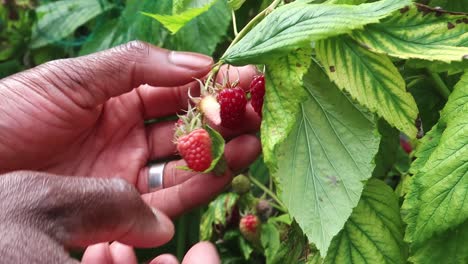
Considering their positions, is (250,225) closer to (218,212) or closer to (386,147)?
(218,212)

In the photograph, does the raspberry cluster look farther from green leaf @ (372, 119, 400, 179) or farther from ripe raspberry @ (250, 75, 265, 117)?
green leaf @ (372, 119, 400, 179)

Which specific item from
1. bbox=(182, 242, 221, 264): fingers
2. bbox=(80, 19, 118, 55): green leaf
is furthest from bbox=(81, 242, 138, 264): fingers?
bbox=(80, 19, 118, 55): green leaf

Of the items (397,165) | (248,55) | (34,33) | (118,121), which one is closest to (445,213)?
(248,55)

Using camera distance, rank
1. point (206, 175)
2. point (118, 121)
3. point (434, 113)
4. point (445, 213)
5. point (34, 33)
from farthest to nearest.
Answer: point (34, 33) → point (118, 121) → point (206, 175) → point (434, 113) → point (445, 213)

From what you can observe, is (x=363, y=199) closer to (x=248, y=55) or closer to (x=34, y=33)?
(x=248, y=55)

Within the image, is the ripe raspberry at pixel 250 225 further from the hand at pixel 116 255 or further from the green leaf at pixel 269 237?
the hand at pixel 116 255
